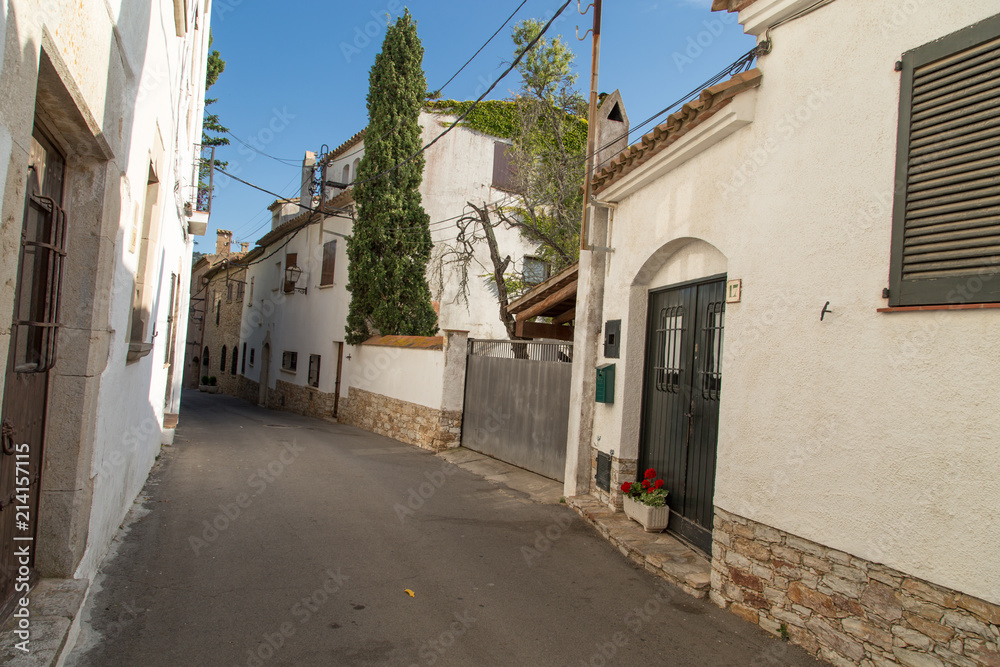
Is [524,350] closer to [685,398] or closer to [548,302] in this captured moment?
[548,302]

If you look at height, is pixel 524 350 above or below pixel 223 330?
above

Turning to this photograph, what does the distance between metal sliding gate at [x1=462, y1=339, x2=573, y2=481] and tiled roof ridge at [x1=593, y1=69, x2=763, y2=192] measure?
2936 millimetres

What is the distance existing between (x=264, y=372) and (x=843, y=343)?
2369cm

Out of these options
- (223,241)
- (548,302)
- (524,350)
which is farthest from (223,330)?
(548,302)

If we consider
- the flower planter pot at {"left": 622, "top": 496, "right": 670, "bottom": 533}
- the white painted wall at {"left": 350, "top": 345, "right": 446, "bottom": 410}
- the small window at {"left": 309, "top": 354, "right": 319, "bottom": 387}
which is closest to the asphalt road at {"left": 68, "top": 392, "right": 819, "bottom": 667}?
the flower planter pot at {"left": 622, "top": 496, "right": 670, "bottom": 533}

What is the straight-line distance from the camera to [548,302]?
9.35 m

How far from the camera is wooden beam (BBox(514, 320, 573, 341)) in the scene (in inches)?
384

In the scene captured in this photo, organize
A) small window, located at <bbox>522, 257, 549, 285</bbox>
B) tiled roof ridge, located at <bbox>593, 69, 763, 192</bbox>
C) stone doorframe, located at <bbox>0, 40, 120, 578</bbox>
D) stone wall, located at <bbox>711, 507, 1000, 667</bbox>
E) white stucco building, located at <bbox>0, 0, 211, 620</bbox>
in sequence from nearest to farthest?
white stucco building, located at <bbox>0, 0, 211, 620</bbox>, stone wall, located at <bbox>711, 507, 1000, 667</bbox>, stone doorframe, located at <bbox>0, 40, 120, 578</bbox>, tiled roof ridge, located at <bbox>593, 69, 763, 192</bbox>, small window, located at <bbox>522, 257, 549, 285</bbox>

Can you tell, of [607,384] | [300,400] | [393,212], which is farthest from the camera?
[300,400]

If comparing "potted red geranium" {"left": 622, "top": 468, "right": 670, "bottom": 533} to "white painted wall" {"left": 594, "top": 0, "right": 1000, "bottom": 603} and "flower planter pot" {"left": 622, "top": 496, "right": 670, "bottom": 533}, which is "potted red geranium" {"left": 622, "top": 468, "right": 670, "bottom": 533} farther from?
"white painted wall" {"left": 594, "top": 0, "right": 1000, "bottom": 603}

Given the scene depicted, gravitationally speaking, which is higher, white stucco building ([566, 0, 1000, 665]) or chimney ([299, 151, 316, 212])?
chimney ([299, 151, 316, 212])

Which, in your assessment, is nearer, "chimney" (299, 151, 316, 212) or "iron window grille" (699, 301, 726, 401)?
"iron window grille" (699, 301, 726, 401)

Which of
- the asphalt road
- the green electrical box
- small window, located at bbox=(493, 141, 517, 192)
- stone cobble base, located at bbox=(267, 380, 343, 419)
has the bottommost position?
stone cobble base, located at bbox=(267, 380, 343, 419)

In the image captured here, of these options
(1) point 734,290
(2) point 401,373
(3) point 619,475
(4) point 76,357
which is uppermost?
→ (1) point 734,290
